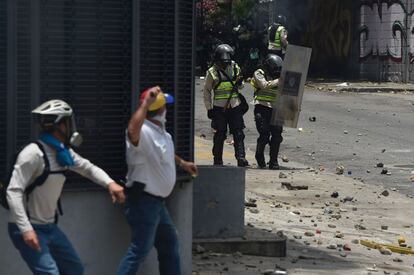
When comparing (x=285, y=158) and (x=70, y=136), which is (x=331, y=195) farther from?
(x=70, y=136)

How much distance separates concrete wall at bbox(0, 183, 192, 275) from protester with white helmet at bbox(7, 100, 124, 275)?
96 cm

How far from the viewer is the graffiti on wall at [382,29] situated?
3188 cm

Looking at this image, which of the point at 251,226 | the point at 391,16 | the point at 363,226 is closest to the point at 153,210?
the point at 251,226

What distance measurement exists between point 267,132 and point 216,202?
21.4 feet

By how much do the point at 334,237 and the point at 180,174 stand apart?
3336mm

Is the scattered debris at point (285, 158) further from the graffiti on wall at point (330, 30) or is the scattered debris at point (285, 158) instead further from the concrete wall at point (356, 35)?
the graffiti on wall at point (330, 30)

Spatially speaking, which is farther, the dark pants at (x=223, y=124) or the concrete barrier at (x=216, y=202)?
the dark pants at (x=223, y=124)

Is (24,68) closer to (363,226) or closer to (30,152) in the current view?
(30,152)

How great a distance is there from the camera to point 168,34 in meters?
8.71

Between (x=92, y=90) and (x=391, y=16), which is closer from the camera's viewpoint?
(x=92, y=90)

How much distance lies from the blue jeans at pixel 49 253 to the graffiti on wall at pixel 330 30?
27.2 meters

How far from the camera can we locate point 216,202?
10.2 meters

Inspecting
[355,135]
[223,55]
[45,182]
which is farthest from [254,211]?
[355,135]

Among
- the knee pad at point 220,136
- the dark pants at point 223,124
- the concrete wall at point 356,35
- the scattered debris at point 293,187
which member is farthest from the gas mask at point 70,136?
the concrete wall at point 356,35
